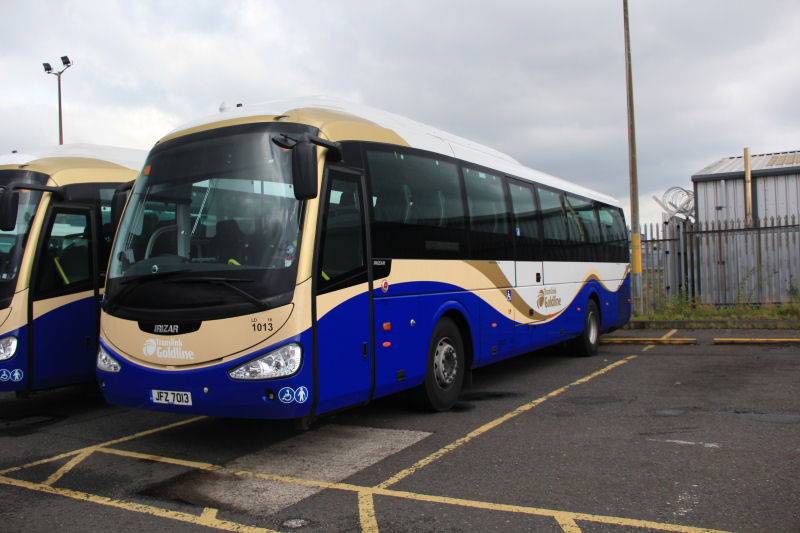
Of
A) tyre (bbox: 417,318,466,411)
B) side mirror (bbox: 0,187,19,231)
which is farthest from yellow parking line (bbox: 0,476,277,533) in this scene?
tyre (bbox: 417,318,466,411)

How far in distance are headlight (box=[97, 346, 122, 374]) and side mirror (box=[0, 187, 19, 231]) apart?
207 cm

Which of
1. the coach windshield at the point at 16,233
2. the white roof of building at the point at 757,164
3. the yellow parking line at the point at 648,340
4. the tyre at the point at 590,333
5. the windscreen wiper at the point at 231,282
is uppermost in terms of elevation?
the white roof of building at the point at 757,164

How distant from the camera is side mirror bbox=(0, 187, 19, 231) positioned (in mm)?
7000

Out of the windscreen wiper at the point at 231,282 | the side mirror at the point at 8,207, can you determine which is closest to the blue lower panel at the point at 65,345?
the side mirror at the point at 8,207

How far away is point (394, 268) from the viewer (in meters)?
6.63

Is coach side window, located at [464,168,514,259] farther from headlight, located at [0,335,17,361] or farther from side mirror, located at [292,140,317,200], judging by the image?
headlight, located at [0,335,17,361]

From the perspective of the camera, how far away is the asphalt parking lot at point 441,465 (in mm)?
4348

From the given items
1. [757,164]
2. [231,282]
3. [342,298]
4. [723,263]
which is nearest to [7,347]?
[231,282]

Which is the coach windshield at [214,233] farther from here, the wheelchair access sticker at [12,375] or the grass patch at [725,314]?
the grass patch at [725,314]

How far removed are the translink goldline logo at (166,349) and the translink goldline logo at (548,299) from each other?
5.91m

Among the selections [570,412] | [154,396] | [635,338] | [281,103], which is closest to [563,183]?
[635,338]

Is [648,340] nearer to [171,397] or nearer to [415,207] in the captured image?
[415,207]

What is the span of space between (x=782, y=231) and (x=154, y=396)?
16.4 meters

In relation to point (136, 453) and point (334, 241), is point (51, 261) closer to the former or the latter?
point (136, 453)
